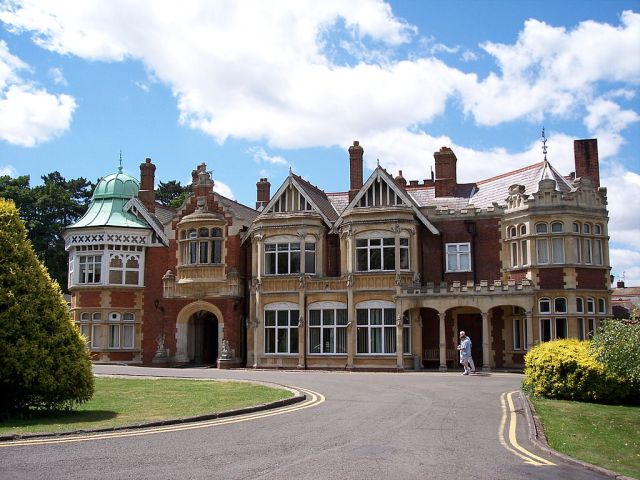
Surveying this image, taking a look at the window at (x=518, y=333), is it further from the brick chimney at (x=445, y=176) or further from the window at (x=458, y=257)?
the brick chimney at (x=445, y=176)

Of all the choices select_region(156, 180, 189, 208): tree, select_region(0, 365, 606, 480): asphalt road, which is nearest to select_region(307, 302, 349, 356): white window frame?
select_region(0, 365, 606, 480): asphalt road

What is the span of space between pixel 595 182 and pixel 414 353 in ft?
41.3

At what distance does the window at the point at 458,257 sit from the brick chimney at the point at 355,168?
21.3ft

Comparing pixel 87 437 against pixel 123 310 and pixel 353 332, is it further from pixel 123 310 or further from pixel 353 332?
pixel 123 310

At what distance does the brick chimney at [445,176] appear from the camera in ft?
128

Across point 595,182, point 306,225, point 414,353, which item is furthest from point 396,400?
point 595,182

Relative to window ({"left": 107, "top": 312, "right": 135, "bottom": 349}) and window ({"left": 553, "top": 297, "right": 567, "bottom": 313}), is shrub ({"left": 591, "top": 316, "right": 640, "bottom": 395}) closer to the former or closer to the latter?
window ({"left": 553, "top": 297, "right": 567, "bottom": 313})

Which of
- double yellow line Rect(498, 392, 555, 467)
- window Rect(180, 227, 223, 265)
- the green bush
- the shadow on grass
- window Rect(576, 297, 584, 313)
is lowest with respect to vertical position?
double yellow line Rect(498, 392, 555, 467)

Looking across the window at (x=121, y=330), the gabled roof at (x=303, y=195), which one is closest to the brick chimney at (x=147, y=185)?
the window at (x=121, y=330)

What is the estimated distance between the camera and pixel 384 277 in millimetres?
34625

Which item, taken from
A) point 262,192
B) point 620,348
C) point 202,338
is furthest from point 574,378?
point 262,192

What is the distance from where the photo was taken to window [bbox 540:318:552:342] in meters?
32.5

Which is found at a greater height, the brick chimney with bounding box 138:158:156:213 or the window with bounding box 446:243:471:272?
the brick chimney with bounding box 138:158:156:213

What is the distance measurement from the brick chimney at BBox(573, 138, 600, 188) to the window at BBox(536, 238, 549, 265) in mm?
4761
